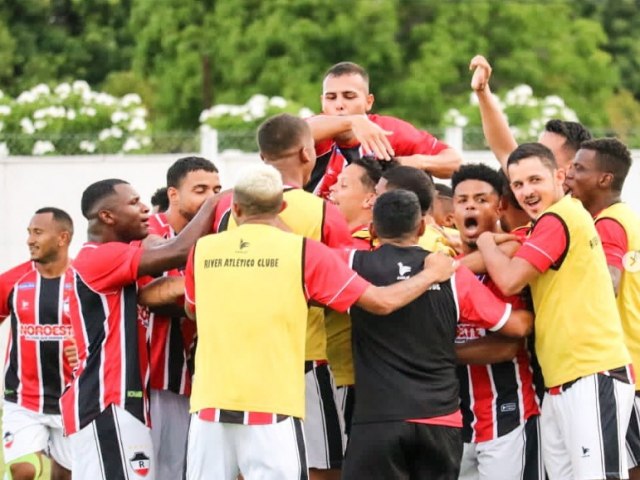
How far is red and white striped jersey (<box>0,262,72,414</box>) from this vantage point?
1069 cm

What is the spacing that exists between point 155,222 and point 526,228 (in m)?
2.44

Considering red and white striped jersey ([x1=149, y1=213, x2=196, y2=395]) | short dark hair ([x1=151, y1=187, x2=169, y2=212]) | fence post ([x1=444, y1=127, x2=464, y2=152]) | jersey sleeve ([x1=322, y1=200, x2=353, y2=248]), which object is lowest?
red and white striped jersey ([x1=149, y1=213, x2=196, y2=395])

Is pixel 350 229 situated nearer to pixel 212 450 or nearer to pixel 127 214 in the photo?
pixel 127 214

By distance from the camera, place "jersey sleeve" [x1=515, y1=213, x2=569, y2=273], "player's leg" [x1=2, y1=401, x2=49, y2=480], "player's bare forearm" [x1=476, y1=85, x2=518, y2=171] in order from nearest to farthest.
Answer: "jersey sleeve" [x1=515, y1=213, x2=569, y2=273]
"player's bare forearm" [x1=476, y1=85, x2=518, y2=171]
"player's leg" [x1=2, y1=401, x2=49, y2=480]

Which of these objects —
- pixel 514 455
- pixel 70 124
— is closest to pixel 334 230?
pixel 514 455

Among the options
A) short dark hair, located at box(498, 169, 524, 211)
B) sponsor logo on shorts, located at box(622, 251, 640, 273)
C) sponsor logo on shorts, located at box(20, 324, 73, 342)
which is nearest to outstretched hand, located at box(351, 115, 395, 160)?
short dark hair, located at box(498, 169, 524, 211)

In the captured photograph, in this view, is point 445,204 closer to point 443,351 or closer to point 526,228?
point 526,228

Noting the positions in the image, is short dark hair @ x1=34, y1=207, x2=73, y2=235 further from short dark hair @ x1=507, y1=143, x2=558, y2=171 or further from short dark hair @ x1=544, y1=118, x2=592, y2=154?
short dark hair @ x1=507, y1=143, x2=558, y2=171

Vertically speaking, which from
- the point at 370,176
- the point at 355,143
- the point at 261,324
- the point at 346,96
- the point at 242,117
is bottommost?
the point at 261,324

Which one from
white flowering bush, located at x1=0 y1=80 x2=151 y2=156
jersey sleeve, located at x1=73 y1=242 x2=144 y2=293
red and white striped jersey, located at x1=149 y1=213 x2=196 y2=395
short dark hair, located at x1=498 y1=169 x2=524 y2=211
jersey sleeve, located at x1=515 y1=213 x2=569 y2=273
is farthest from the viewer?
white flowering bush, located at x1=0 y1=80 x2=151 y2=156

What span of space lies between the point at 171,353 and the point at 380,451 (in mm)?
1760

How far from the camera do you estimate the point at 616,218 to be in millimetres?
8695

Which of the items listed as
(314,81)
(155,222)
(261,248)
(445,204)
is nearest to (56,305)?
(155,222)

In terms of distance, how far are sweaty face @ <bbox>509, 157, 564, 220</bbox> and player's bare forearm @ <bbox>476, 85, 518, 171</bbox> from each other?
98 cm
